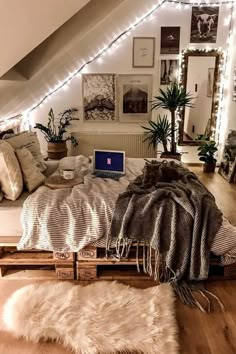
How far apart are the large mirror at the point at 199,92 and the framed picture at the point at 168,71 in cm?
13

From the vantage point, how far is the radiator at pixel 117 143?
204 inches

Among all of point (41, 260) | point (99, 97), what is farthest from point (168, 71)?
point (41, 260)

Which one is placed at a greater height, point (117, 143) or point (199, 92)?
point (199, 92)

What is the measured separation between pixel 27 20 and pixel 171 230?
160cm

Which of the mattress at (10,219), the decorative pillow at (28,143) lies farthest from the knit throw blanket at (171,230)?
the decorative pillow at (28,143)

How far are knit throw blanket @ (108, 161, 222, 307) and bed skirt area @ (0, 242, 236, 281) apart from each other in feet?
0.29

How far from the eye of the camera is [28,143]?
2832mm

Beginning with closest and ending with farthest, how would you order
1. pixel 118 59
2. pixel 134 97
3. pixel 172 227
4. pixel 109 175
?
pixel 172 227 < pixel 109 175 < pixel 118 59 < pixel 134 97

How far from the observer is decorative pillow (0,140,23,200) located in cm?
217

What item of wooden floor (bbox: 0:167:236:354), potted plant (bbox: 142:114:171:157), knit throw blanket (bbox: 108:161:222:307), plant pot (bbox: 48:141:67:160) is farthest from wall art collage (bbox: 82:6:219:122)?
wooden floor (bbox: 0:167:236:354)

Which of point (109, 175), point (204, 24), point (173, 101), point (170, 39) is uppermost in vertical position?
point (204, 24)

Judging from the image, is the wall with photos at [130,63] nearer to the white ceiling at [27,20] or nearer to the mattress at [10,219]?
the white ceiling at [27,20]

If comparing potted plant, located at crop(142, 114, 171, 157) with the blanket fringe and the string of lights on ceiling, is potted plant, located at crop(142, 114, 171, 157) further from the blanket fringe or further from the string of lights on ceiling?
the blanket fringe

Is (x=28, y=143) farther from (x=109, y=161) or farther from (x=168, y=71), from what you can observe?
(x=168, y=71)
